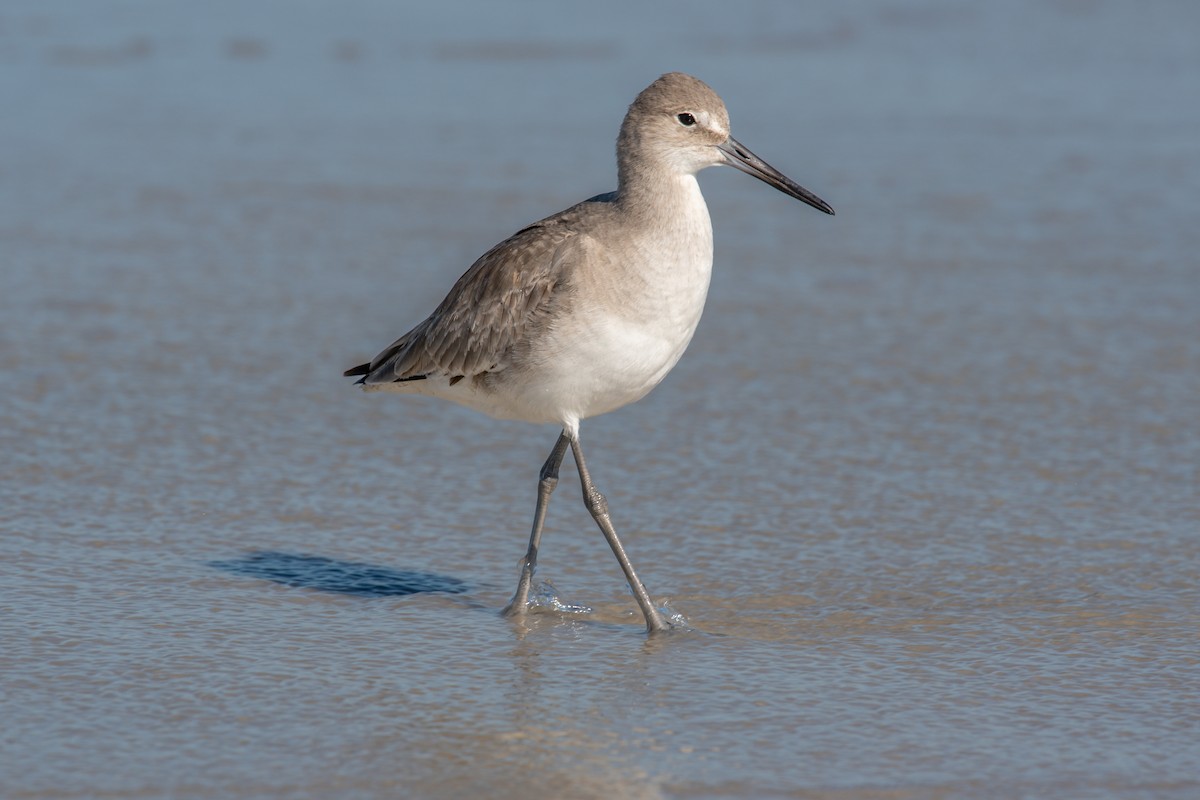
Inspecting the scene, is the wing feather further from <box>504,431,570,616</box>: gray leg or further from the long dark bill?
the long dark bill

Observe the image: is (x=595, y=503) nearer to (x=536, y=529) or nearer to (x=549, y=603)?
(x=536, y=529)

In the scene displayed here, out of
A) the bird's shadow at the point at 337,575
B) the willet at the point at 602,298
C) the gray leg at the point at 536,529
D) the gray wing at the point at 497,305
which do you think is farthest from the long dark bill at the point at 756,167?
the bird's shadow at the point at 337,575

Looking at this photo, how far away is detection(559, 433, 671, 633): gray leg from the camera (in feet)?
17.6

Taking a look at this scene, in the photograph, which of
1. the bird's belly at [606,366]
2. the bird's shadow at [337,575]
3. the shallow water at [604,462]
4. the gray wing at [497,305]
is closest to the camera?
the shallow water at [604,462]

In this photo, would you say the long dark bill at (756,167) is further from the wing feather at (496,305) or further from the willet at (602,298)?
the wing feather at (496,305)

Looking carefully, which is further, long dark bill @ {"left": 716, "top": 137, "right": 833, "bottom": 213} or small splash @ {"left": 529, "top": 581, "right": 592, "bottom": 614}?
long dark bill @ {"left": 716, "top": 137, "right": 833, "bottom": 213}

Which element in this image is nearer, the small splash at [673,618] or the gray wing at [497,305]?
the small splash at [673,618]

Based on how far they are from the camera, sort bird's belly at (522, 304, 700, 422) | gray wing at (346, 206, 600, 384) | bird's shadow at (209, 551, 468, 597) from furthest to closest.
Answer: bird's shadow at (209, 551, 468, 597) < gray wing at (346, 206, 600, 384) < bird's belly at (522, 304, 700, 422)

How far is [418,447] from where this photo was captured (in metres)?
6.97

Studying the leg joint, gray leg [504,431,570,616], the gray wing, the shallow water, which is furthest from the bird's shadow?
the gray wing

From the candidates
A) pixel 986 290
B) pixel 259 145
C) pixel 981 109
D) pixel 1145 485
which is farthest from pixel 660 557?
pixel 981 109

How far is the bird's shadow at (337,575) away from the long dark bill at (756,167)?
1.66 m

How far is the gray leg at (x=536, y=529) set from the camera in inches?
218

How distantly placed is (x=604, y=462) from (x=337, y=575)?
143 cm
